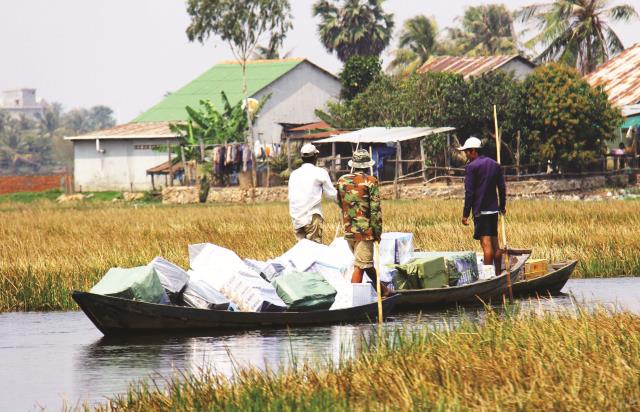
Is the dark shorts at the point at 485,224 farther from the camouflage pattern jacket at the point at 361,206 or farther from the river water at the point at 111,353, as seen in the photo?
the camouflage pattern jacket at the point at 361,206

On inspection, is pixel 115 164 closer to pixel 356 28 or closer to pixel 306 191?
pixel 356 28

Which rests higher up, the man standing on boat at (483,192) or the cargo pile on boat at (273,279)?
the man standing on boat at (483,192)

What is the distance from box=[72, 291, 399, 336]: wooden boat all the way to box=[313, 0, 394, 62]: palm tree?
57.9m

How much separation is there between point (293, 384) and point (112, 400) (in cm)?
124

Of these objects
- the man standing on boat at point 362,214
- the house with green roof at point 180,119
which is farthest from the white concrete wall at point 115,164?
the man standing on boat at point 362,214

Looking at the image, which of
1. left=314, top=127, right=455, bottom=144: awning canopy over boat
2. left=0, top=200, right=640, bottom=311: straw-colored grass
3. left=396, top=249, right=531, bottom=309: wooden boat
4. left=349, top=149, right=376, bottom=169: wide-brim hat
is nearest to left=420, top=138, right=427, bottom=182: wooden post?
left=314, top=127, right=455, bottom=144: awning canopy over boat

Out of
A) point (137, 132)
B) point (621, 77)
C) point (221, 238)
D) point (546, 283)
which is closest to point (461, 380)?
point (546, 283)

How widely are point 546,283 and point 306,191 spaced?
3.02 meters

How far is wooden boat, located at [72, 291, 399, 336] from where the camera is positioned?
11.6 metres

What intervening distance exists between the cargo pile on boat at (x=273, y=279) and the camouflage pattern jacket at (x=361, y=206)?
55 centimetres

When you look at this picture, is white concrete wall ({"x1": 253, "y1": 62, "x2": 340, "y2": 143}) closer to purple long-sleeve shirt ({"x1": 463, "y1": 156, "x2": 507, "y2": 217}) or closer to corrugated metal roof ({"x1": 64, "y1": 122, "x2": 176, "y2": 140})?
corrugated metal roof ({"x1": 64, "y1": 122, "x2": 176, "y2": 140})

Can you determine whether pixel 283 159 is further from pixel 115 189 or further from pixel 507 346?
pixel 507 346

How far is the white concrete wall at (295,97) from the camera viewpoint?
174ft

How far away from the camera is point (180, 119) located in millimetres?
54625
